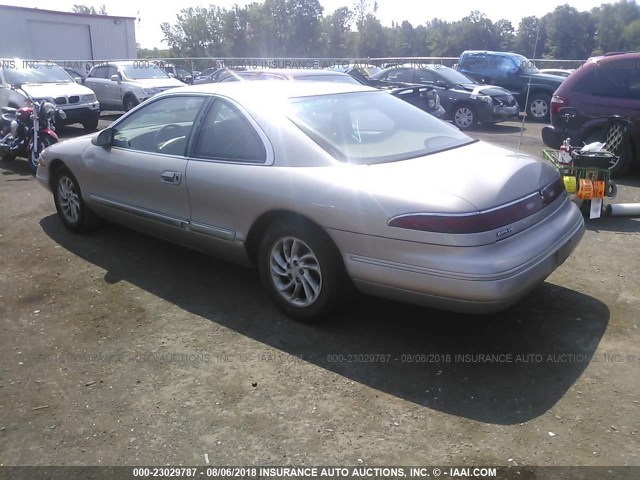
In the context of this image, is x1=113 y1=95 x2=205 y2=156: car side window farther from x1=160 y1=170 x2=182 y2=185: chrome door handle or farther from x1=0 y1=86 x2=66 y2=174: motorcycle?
x1=0 y1=86 x2=66 y2=174: motorcycle

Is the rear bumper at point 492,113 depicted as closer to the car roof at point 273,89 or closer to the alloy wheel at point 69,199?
the car roof at point 273,89

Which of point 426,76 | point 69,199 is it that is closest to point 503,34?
point 426,76

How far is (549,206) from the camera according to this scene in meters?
3.70

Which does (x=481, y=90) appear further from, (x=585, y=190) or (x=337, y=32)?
(x=337, y=32)

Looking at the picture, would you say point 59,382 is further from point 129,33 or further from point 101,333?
point 129,33

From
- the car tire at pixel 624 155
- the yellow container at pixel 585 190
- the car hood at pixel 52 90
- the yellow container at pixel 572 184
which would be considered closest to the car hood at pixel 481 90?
the car tire at pixel 624 155

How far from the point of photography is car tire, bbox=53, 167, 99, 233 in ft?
18.2

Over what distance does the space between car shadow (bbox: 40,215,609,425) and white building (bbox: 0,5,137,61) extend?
2551 centimetres

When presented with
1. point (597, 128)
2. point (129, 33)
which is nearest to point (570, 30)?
point (129, 33)

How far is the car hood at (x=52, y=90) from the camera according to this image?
12.7 metres

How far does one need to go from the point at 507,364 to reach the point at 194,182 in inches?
98.0

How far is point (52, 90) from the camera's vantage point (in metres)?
13.1

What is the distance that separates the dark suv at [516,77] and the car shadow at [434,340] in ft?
41.7

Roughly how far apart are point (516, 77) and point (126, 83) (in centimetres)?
1121
